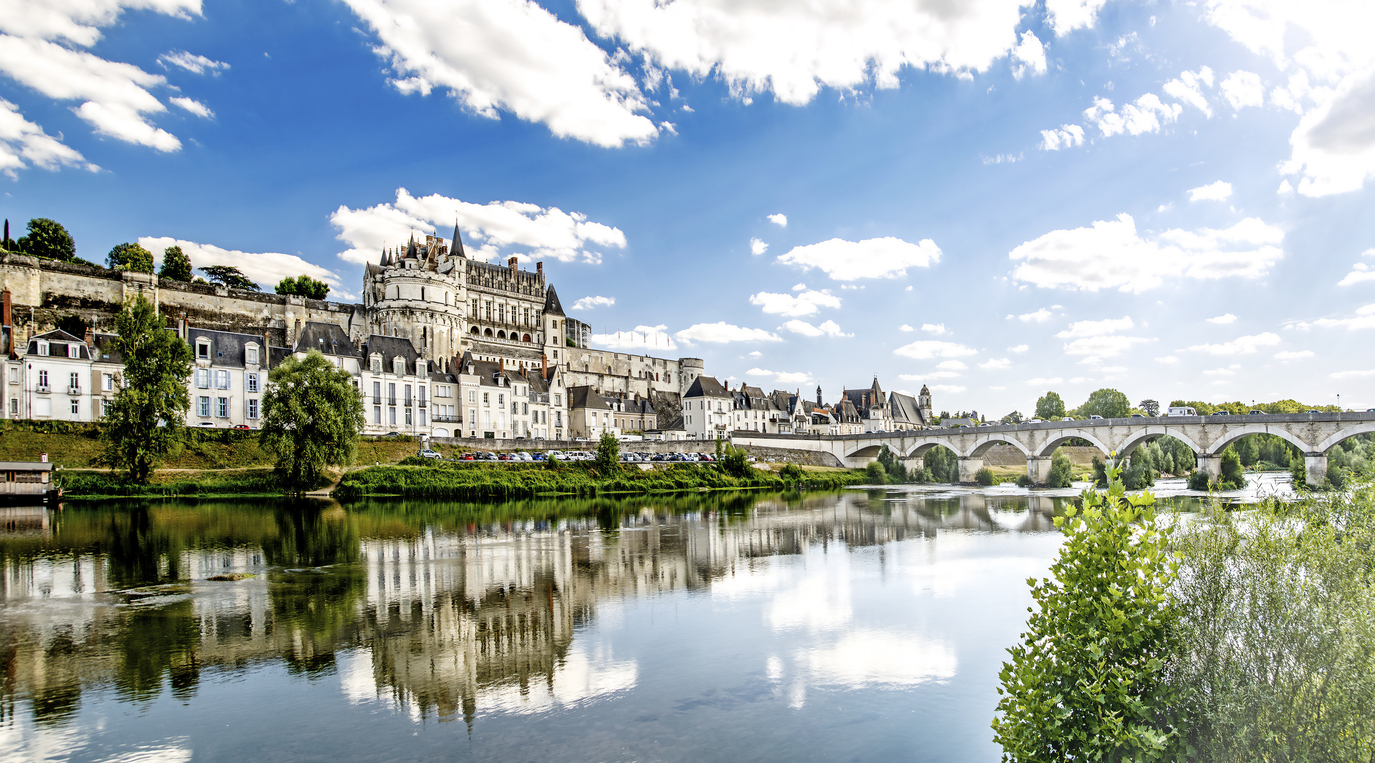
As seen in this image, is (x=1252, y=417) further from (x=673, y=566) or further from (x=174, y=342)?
(x=174, y=342)

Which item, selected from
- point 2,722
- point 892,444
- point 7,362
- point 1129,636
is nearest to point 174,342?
point 7,362

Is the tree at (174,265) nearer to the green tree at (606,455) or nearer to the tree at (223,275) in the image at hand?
the tree at (223,275)

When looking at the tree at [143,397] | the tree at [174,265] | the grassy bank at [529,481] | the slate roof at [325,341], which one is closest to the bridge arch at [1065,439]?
the grassy bank at [529,481]

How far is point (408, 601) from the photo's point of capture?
45.8 ft

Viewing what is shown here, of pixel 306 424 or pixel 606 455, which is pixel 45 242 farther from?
pixel 606 455

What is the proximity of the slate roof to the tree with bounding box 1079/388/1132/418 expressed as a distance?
91913 millimetres

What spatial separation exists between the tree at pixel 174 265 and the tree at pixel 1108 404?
107 metres

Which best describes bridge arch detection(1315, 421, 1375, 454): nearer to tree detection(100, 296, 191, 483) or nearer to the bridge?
the bridge

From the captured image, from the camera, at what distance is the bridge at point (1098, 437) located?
126 feet

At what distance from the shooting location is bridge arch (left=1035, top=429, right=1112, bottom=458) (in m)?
46.5

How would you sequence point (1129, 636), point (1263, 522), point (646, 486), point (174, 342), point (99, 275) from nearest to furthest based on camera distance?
point (1129, 636), point (1263, 522), point (174, 342), point (646, 486), point (99, 275)

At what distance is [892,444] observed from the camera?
64250 mm

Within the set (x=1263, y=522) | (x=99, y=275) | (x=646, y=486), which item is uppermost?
(x=99, y=275)

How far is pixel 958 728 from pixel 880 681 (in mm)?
1602
